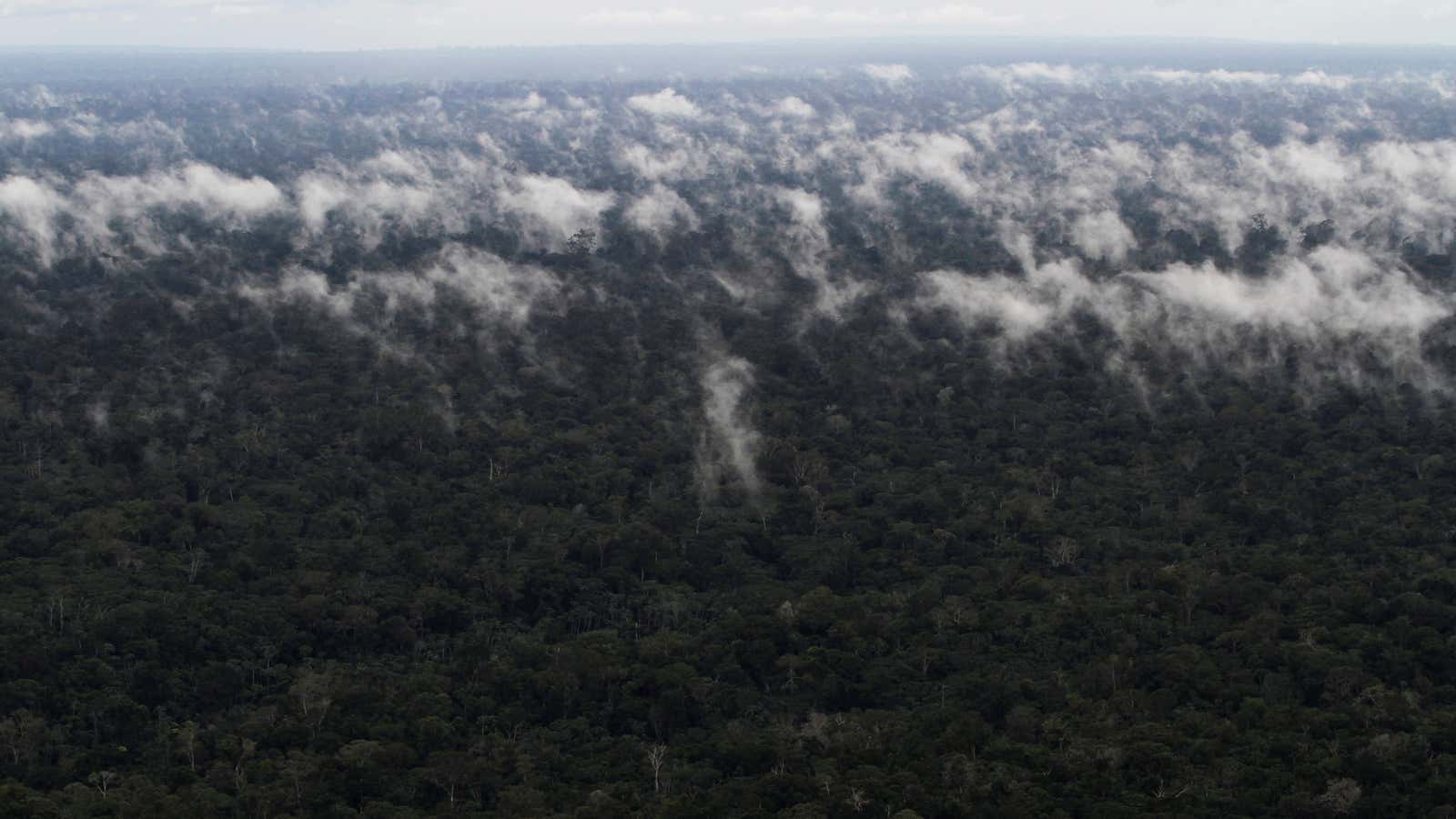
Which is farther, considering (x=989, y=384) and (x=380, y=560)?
(x=989, y=384)

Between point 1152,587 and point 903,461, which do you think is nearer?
point 1152,587

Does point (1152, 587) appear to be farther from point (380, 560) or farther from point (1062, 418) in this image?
point (380, 560)

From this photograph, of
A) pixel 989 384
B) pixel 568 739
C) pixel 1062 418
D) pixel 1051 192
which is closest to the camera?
pixel 568 739

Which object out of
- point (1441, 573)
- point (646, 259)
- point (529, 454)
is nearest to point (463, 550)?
point (529, 454)

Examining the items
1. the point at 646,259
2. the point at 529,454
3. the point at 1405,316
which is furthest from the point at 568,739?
the point at 646,259

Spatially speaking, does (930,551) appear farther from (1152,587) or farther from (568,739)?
(568,739)

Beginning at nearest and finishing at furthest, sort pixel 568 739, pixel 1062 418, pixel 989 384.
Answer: pixel 568 739
pixel 1062 418
pixel 989 384
